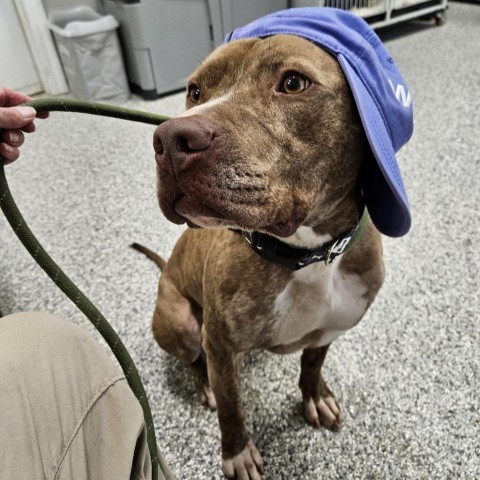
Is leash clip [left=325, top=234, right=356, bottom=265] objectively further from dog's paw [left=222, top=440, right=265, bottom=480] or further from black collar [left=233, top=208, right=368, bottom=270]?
dog's paw [left=222, top=440, right=265, bottom=480]

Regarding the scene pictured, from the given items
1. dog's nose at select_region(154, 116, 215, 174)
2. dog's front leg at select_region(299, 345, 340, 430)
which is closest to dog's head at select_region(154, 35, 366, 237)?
dog's nose at select_region(154, 116, 215, 174)

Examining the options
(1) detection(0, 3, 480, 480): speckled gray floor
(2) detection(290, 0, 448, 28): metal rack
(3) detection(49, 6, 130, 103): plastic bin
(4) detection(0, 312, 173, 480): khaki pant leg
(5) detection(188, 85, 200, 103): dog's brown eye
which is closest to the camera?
(4) detection(0, 312, 173, 480): khaki pant leg

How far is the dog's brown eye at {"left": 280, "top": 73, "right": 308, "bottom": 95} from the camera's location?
74 centimetres

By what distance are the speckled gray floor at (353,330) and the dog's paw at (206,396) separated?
0.9 inches

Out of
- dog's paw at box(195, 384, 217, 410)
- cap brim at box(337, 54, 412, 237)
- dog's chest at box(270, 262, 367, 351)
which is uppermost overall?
cap brim at box(337, 54, 412, 237)

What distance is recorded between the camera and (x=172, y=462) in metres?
1.18

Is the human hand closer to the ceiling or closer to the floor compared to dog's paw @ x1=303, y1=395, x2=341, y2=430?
closer to the ceiling

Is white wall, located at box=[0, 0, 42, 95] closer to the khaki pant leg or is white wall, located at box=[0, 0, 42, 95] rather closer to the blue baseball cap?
the blue baseball cap

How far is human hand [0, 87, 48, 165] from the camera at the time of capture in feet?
2.54

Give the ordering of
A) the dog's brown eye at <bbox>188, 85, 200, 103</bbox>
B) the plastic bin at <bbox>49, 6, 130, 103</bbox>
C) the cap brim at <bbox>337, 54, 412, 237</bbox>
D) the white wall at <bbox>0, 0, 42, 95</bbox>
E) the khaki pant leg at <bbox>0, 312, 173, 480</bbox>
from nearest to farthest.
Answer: the khaki pant leg at <bbox>0, 312, 173, 480</bbox> < the cap brim at <bbox>337, 54, 412, 237</bbox> < the dog's brown eye at <bbox>188, 85, 200, 103</bbox> < the plastic bin at <bbox>49, 6, 130, 103</bbox> < the white wall at <bbox>0, 0, 42, 95</bbox>

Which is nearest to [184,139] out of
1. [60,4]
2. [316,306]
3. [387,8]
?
[316,306]

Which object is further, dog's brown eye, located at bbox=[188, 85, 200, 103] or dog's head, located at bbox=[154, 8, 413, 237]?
dog's brown eye, located at bbox=[188, 85, 200, 103]

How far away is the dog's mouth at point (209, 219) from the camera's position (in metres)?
0.69

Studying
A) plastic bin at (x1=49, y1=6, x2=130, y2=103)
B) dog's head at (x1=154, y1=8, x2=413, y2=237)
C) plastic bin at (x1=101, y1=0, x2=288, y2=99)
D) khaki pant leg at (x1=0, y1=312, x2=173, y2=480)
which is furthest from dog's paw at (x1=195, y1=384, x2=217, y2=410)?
plastic bin at (x1=49, y1=6, x2=130, y2=103)
